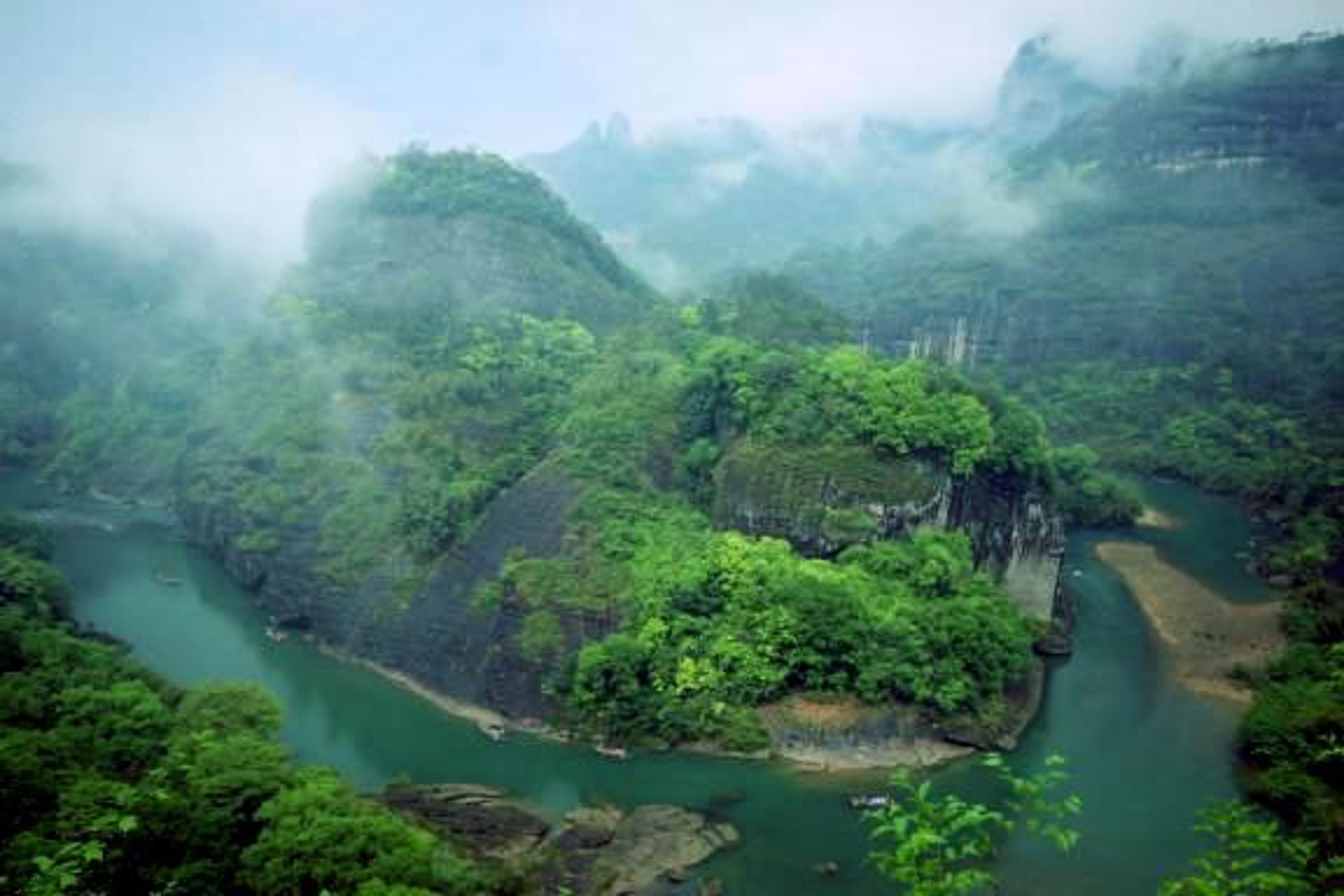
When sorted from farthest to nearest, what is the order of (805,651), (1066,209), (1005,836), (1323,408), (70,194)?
(1066,209), (70,194), (1323,408), (805,651), (1005,836)

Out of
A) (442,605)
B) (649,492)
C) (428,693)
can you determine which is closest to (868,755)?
(649,492)

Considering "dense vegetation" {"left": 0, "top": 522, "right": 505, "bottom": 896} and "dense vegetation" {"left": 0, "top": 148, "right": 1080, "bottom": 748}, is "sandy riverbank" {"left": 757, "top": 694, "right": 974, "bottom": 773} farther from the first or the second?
"dense vegetation" {"left": 0, "top": 522, "right": 505, "bottom": 896}

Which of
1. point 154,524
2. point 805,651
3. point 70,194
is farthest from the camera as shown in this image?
point 70,194

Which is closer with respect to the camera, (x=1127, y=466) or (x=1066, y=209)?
(x=1127, y=466)

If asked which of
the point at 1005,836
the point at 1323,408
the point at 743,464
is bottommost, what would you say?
the point at 1005,836

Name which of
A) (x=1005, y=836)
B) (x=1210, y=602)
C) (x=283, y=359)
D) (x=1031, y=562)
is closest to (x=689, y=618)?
(x=1005, y=836)

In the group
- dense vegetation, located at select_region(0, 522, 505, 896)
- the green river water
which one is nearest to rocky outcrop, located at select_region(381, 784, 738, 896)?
the green river water

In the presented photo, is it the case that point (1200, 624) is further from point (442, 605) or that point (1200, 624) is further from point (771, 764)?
point (442, 605)

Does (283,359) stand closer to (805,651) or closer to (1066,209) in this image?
(805,651)

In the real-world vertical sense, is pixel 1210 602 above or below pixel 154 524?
above
